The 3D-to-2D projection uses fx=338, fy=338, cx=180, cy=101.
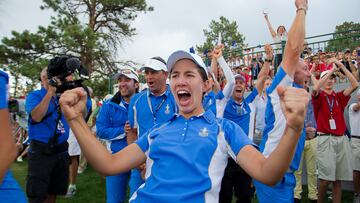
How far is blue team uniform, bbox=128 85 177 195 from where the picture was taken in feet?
14.2

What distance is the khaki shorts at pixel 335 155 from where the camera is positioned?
19.2ft

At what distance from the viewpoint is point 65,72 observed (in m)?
2.83

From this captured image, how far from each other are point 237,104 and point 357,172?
111 inches

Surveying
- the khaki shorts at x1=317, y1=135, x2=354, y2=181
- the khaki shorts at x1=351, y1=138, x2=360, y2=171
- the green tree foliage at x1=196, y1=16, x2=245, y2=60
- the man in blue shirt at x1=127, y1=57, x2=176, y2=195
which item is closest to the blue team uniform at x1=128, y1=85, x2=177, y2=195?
the man in blue shirt at x1=127, y1=57, x2=176, y2=195

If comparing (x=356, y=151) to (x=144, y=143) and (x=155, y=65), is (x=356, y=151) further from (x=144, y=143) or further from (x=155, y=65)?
(x=144, y=143)

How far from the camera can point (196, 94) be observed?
8.54 ft

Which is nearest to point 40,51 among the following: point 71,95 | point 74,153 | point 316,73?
point 74,153

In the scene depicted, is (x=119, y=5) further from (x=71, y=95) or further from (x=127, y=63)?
(x=71, y=95)

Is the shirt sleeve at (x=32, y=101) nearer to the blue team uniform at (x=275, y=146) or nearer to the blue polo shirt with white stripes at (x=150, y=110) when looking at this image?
the blue polo shirt with white stripes at (x=150, y=110)

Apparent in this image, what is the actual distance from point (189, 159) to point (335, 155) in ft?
15.2

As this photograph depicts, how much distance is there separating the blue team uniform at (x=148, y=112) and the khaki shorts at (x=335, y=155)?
3158 millimetres

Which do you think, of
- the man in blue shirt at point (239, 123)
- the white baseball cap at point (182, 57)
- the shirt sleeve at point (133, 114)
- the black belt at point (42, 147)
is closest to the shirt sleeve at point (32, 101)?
the black belt at point (42, 147)

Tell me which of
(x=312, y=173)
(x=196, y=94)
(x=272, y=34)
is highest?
(x=272, y=34)

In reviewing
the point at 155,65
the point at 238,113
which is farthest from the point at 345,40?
the point at 155,65
